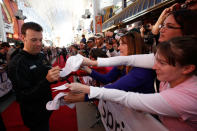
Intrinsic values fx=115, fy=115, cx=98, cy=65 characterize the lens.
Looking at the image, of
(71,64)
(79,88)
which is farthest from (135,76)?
(71,64)

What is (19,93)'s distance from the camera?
4.24 ft

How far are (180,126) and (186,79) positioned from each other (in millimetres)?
325

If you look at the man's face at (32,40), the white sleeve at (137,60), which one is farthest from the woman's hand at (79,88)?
the man's face at (32,40)

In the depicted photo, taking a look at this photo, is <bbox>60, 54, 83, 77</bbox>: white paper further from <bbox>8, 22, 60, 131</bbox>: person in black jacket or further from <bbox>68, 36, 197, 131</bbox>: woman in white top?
<bbox>68, 36, 197, 131</bbox>: woman in white top

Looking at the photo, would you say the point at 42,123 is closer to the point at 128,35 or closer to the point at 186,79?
the point at 128,35

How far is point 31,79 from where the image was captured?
4.44 feet

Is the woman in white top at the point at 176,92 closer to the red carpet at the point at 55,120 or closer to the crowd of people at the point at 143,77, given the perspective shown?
the crowd of people at the point at 143,77

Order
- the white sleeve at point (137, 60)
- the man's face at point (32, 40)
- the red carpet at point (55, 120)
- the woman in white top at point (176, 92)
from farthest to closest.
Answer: the red carpet at point (55, 120) < the man's face at point (32, 40) < the white sleeve at point (137, 60) < the woman in white top at point (176, 92)

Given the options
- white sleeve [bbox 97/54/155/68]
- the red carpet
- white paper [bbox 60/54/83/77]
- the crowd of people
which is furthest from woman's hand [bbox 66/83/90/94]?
the red carpet

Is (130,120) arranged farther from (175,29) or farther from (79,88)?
(175,29)

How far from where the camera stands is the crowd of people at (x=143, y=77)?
74 centimetres

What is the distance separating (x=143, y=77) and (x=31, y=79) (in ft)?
4.08

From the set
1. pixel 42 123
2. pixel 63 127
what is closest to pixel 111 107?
pixel 42 123

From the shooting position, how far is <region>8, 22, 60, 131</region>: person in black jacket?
4.04ft
